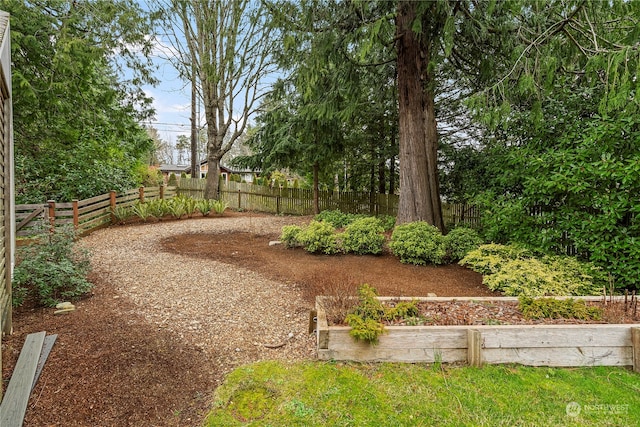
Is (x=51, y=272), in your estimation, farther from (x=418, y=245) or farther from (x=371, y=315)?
(x=418, y=245)

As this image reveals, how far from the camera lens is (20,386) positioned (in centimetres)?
223

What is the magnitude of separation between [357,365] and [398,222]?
4814mm

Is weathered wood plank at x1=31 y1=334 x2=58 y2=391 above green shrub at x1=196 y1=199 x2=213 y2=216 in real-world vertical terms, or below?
below

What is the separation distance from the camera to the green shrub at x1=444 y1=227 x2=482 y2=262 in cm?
569

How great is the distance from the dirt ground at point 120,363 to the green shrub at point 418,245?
29.1 inches

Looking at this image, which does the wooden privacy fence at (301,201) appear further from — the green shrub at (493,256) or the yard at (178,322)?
the yard at (178,322)

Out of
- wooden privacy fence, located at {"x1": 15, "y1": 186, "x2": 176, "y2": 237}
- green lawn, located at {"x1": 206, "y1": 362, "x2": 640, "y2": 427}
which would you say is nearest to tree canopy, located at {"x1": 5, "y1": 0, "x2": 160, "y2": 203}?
wooden privacy fence, located at {"x1": 15, "y1": 186, "x2": 176, "y2": 237}

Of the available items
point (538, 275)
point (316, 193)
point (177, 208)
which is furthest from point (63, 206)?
point (538, 275)

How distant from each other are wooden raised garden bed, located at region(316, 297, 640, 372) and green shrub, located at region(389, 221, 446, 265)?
2.91 m

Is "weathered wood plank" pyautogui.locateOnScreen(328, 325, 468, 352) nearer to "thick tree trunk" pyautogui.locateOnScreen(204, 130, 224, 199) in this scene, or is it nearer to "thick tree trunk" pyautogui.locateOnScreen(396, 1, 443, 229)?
"thick tree trunk" pyautogui.locateOnScreen(396, 1, 443, 229)

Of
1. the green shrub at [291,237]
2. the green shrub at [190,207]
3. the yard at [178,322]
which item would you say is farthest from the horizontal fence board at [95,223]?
the green shrub at [291,237]

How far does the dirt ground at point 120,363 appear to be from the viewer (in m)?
2.10

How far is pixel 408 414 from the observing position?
210 centimetres

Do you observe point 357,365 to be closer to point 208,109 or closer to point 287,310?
point 287,310
